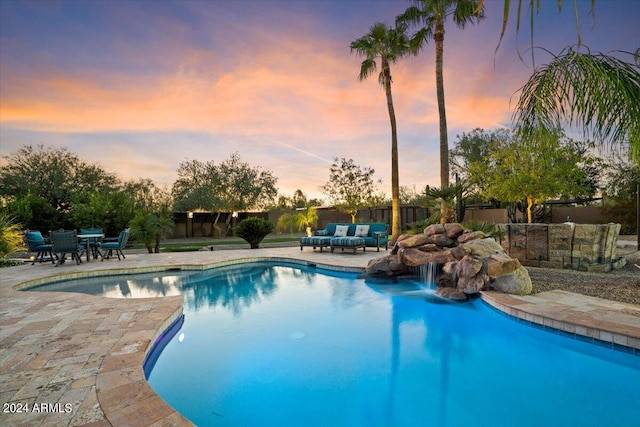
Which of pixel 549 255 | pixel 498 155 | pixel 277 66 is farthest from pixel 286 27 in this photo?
pixel 498 155

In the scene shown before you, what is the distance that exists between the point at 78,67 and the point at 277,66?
546 centimetres

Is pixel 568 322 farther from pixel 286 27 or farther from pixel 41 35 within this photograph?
pixel 41 35

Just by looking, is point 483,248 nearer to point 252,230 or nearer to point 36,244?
point 252,230

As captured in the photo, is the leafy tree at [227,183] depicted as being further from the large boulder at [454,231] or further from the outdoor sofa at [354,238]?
the large boulder at [454,231]

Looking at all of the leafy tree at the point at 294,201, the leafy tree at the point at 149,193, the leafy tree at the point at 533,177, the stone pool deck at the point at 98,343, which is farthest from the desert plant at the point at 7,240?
the leafy tree at the point at 533,177

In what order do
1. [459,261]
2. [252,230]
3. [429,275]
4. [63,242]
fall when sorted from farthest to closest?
[252,230]
[63,242]
[429,275]
[459,261]

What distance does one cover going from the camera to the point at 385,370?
334cm

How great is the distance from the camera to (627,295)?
187 inches

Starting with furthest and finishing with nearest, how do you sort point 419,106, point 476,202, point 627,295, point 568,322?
1. point 476,202
2. point 419,106
3. point 627,295
4. point 568,322

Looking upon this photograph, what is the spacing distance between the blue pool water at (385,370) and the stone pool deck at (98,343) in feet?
1.02

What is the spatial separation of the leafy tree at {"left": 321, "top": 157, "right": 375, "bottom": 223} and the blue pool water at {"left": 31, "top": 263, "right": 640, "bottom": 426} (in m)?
13.0

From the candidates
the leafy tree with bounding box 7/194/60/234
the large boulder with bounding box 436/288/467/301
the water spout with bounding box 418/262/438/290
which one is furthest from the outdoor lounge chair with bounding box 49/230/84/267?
the large boulder with bounding box 436/288/467/301

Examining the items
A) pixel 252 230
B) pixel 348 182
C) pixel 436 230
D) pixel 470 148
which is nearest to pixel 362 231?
pixel 436 230

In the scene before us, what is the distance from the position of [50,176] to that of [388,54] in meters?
18.7
